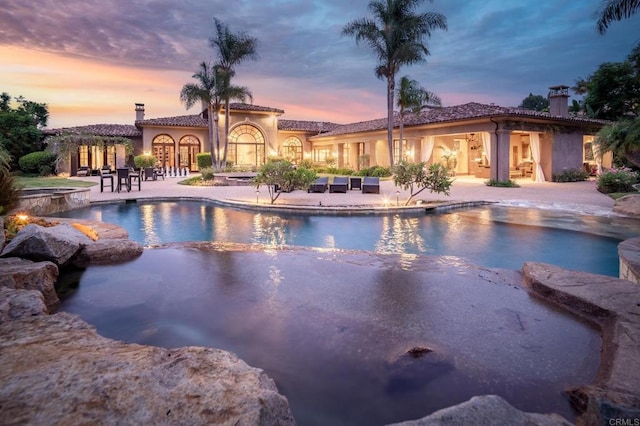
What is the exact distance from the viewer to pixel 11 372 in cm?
243

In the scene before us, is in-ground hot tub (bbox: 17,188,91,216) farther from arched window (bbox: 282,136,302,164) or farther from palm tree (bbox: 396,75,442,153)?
arched window (bbox: 282,136,302,164)

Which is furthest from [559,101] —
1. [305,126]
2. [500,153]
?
[305,126]

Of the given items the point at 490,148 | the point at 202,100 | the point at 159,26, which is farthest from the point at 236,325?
the point at 202,100

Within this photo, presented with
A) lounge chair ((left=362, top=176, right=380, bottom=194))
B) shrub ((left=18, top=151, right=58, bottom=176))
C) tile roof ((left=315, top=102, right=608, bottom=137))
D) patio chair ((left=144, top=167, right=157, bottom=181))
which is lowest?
lounge chair ((left=362, top=176, right=380, bottom=194))

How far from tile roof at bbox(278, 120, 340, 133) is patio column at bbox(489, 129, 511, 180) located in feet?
63.9

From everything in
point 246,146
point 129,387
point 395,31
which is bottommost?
point 129,387

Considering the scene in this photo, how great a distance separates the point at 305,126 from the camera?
127 feet

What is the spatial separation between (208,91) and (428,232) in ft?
70.5

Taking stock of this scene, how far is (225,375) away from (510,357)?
2.59 metres

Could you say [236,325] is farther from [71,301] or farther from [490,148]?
[490,148]

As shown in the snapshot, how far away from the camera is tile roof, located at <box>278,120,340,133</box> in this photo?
3716cm

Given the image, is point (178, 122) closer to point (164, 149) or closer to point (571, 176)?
point (164, 149)

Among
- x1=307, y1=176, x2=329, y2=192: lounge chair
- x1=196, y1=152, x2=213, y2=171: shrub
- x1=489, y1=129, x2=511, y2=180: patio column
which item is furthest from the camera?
x1=196, y1=152, x2=213, y2=171: shrub

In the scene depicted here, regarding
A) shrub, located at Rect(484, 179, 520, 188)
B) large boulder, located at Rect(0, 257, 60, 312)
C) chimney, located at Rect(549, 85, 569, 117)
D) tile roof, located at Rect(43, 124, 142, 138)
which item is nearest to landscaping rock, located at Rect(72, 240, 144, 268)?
large boulder, located at Rect(0, 257, 60, 312)
